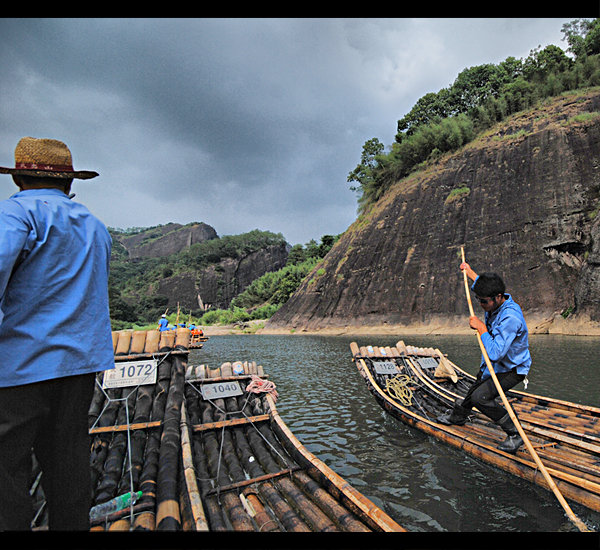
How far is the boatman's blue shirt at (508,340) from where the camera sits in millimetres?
4012

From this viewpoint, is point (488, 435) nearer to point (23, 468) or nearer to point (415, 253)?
point (23, 468)

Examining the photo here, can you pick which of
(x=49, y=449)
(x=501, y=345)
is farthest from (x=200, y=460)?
(x=501, y=345)

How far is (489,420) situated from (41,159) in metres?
6.60

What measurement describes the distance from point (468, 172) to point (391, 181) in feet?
29.9

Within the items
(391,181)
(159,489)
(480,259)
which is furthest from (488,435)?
(391,181)

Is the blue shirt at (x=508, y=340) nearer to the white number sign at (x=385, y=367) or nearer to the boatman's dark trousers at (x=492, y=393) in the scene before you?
the boatman's dark trousers at (x=492, y=393)

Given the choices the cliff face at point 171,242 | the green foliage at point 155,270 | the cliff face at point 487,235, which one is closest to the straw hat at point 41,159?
the cliff face at point 487,235

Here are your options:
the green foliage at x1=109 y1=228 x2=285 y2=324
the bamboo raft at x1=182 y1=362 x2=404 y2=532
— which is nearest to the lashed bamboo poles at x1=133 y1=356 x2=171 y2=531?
the bamboo raft at x1=182 y1=362 x2=404 y2=532

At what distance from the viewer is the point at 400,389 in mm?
6695

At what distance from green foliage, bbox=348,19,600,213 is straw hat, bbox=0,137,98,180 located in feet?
124

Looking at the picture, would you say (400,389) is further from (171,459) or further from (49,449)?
(49,449)

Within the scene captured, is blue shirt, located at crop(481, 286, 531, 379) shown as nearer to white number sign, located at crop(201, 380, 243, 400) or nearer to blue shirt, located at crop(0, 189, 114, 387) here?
white number sign, located at crop(201, 380, 243, 400)

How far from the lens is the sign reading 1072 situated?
4.31 metres

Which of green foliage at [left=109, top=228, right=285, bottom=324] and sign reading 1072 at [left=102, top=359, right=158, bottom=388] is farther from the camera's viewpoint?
green foliage at [left=109, top=228, right=285, bottom=324]
